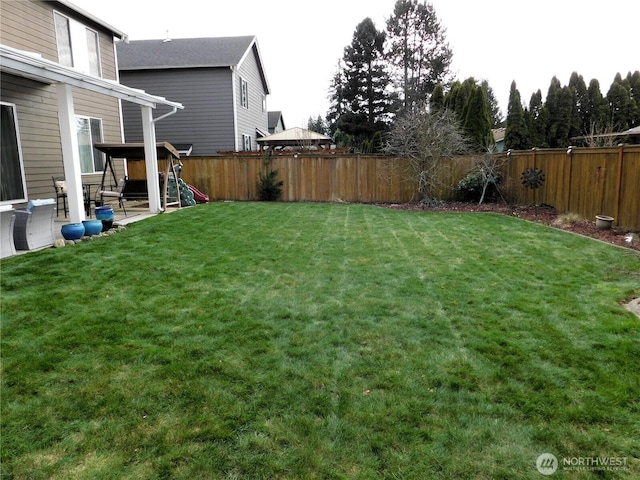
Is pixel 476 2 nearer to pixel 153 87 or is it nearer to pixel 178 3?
pixel 178 3

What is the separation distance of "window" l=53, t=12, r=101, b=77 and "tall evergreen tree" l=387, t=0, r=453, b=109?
2390cm

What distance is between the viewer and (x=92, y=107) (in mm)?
10516

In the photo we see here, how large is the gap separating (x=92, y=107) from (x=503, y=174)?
11260 millimetres

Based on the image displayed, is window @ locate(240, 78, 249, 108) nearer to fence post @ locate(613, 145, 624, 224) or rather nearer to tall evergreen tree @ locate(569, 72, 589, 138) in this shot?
fence post @ locate(613, 145, 624, 224)

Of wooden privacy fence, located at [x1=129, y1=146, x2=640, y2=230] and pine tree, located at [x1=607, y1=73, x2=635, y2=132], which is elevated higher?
pine tree, located at [x1=607, y1=73, x2=635, y2=132]

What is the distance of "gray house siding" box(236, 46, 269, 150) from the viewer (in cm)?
1781

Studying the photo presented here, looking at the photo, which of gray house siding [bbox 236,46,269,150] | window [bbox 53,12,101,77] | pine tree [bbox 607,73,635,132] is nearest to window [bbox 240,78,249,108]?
gray house siding [bbox 236,46,269,150]

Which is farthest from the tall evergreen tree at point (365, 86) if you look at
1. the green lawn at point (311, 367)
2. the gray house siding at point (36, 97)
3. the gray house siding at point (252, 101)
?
the green lawn at point (311, 367)

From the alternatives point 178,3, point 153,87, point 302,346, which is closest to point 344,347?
point 302,346

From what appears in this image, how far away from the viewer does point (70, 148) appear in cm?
630

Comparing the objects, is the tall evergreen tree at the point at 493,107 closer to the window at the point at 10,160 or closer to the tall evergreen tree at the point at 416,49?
the tall evergreen tree at the point at 416,49

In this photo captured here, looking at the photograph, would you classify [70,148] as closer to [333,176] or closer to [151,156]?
[151,156]

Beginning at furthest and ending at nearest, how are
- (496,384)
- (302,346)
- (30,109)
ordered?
(30,109)
(302,346)
(496,384)

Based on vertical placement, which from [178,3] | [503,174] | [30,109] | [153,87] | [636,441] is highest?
[178,3]
